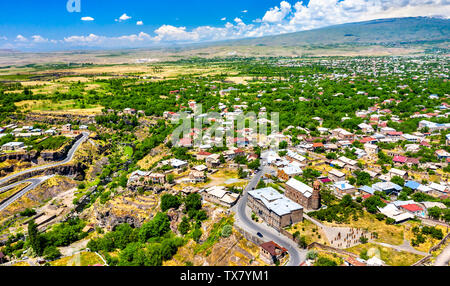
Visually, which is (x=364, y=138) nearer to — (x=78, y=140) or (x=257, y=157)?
(x=257, y=157)

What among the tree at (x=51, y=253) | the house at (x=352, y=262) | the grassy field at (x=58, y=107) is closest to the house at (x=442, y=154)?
the house at (x=352, y=262)

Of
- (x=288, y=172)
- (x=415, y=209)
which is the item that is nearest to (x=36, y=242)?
(x=288, y=172)

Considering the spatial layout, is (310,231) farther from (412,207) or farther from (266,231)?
(412,207)

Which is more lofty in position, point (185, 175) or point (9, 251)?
point (185, 175)

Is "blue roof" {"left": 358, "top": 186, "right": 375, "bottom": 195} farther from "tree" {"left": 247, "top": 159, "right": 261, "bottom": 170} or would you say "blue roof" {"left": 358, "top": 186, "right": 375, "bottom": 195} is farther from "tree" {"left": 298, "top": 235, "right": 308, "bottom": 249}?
"tree" {"left": 298, "top": 235, "right": 308, "bottom": 249}

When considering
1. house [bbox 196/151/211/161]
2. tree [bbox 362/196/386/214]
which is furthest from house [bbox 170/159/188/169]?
tree [bbox 362/196/386/214]
